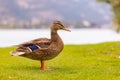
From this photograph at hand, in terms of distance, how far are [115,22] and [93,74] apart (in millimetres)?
42160

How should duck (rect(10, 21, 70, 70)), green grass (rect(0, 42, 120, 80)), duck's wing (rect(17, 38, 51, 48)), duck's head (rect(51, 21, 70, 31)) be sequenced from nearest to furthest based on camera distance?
green grass (rect(0, 42, 120, 80)) < duck (rect(10, 21, 70, 70)) < duck's wing (rect(17, 38, 51, 48)) < duck's head (rect(51, 21, 70, 31))

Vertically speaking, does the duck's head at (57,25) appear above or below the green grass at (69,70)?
above

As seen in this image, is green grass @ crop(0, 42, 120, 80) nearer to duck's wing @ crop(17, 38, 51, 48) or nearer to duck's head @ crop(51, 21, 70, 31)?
duck's wing @ crop(17, 38, 51, 48)

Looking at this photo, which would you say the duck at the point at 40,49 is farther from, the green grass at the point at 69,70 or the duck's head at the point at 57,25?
the green grass at the point at 69,70

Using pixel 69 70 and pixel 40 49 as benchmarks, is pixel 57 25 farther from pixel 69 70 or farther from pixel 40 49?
pixel 69 70

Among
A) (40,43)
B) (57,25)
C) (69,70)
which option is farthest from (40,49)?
(69,70)

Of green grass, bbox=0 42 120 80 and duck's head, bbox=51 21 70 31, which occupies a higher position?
duck's head, bbox=51 21 70 31

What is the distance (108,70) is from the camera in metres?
19.3

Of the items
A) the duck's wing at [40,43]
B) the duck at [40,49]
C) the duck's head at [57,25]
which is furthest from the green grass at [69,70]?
the duck's head at [57,25]

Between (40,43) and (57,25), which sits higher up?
(57,25)

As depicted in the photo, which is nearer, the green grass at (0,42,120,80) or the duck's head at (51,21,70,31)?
the green grass at (0,42,120,80)

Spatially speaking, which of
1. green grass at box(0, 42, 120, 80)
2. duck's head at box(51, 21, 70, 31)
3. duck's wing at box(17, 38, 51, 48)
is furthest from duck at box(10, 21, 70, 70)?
green grass at box(0, 42, 120, 80)

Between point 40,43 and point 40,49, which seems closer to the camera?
point 40,49

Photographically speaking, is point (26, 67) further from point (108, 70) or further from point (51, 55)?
point (108, 70)
